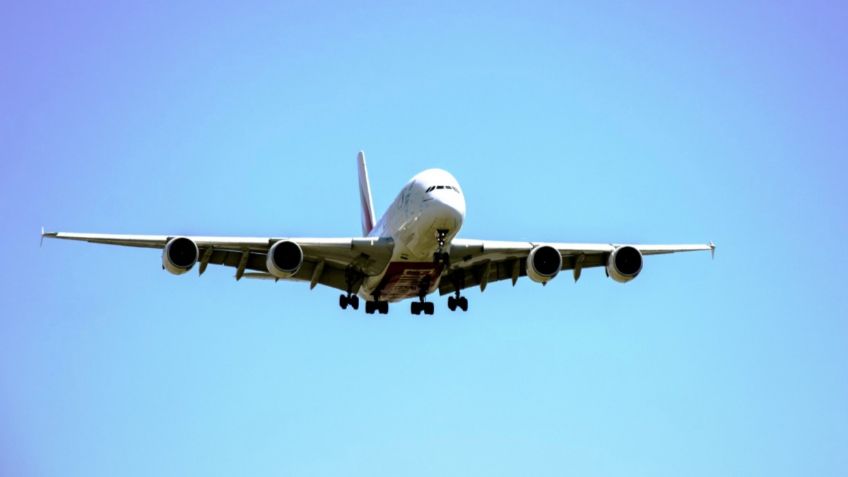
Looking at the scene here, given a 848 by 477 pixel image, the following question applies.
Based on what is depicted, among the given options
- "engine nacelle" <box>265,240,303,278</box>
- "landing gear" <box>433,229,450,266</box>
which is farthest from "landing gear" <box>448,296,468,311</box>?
"engine nacelle" <box>265,240,303,278</box>

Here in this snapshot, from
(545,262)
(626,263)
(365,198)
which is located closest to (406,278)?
(545,262)

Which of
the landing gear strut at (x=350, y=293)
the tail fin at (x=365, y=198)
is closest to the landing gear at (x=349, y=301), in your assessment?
the landing gear strut at (x=350, y=293)

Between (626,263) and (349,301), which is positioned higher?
(626,263)

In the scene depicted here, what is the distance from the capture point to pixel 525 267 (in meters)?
51.9

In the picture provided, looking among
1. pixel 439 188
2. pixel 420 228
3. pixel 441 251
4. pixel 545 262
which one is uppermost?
pixel 439 188

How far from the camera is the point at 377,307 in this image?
2067 inches

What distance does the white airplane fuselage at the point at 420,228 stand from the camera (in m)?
44.4

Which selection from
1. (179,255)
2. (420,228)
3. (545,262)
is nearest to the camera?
(420,228)

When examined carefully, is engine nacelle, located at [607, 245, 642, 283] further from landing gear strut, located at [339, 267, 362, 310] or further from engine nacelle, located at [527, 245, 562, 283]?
landing gear strut, located at [339, 267, 362, 310]

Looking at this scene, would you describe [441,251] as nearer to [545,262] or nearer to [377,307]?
[545,262]

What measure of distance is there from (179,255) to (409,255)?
791 centimetres

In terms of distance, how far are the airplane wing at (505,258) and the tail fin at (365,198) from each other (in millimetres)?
10013

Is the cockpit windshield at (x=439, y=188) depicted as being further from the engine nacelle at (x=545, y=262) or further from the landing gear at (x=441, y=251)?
the engine nacelle at (x=545, y=262)

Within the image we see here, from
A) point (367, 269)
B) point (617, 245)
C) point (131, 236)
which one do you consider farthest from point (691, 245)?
point (131, 236)
